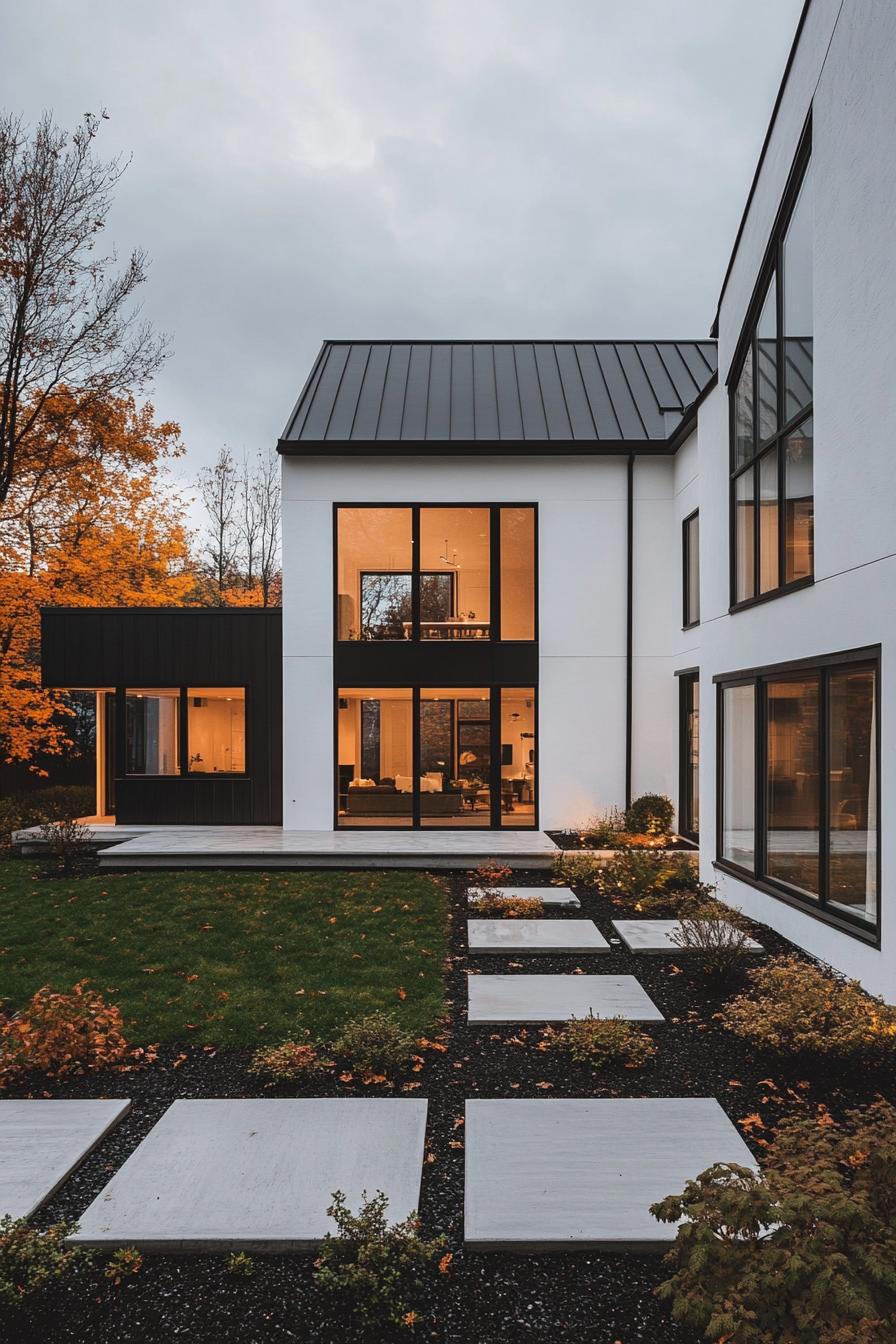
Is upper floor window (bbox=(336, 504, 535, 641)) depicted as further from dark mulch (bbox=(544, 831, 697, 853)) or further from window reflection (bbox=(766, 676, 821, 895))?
window reflection (bbox=(766, 676, 821, 895))

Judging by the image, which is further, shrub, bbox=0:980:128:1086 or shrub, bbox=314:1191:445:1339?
shrub, bbox=0:980:128:1086

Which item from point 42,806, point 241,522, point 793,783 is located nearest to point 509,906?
point 793,783

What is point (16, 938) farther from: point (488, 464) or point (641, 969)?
point (488, 464)

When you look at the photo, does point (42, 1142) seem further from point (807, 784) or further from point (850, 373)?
point (850, 373)

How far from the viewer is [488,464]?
12094mm

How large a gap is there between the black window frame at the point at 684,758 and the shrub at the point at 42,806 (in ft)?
32.1

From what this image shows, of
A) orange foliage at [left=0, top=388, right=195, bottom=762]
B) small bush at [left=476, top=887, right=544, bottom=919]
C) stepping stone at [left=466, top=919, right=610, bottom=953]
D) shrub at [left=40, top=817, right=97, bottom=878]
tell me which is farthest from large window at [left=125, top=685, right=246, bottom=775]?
stepping stone at [left=466, top=919, right=610, bottom=953]

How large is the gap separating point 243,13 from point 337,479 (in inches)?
Answer: 391

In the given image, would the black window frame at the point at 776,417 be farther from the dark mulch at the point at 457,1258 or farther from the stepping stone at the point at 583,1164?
the stepping stone at the point at 583,1164

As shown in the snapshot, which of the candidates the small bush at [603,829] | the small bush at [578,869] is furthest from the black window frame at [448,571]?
the small bush at [578,869]

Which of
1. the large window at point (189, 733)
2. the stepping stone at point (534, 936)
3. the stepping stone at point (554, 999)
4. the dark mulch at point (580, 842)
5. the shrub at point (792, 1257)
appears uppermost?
the large window at point (189, 733)

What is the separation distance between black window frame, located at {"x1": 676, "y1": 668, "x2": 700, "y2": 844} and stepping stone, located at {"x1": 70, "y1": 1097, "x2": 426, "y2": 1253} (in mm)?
8484

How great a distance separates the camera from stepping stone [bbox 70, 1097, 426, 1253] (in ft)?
9.02

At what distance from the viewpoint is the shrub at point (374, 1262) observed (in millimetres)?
2395
